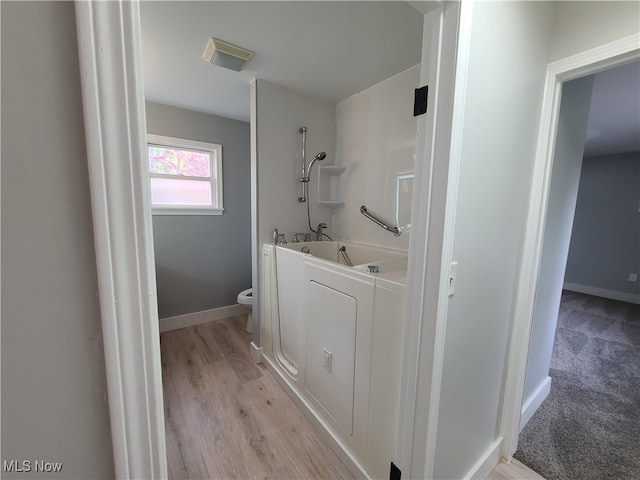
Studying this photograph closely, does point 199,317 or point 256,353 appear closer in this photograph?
point 256,353

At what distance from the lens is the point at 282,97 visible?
2.13 meters

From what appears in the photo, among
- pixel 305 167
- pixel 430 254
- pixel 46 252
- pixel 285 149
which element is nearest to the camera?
pixel 46 252

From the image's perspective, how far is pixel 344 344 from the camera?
1.34 m

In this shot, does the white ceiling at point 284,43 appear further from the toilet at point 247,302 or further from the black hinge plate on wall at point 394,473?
the black hinge plate on wall at point 394,473

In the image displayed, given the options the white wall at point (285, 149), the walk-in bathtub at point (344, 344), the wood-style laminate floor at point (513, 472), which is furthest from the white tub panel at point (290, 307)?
the wood-style laminate floor at point (513, 472)

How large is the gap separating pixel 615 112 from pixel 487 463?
333cm

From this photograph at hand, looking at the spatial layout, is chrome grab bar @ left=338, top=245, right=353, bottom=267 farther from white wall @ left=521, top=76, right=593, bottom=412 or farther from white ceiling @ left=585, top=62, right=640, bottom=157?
white ceiling @ left=585, top=62, right=640, bottom=157

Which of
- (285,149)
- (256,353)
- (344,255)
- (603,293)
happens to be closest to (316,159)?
(285,149)

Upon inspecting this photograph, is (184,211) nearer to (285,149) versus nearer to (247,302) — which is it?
(247,302)

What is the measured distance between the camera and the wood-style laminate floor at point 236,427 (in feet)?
4.30

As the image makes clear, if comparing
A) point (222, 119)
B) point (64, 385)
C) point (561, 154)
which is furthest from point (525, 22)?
point (222, 119)

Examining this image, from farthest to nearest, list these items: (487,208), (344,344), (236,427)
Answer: (236,427)
(344,344)
(487,208)

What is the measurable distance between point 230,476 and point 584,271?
579cm

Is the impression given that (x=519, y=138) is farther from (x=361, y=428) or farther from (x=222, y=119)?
(x=222, y=119)
